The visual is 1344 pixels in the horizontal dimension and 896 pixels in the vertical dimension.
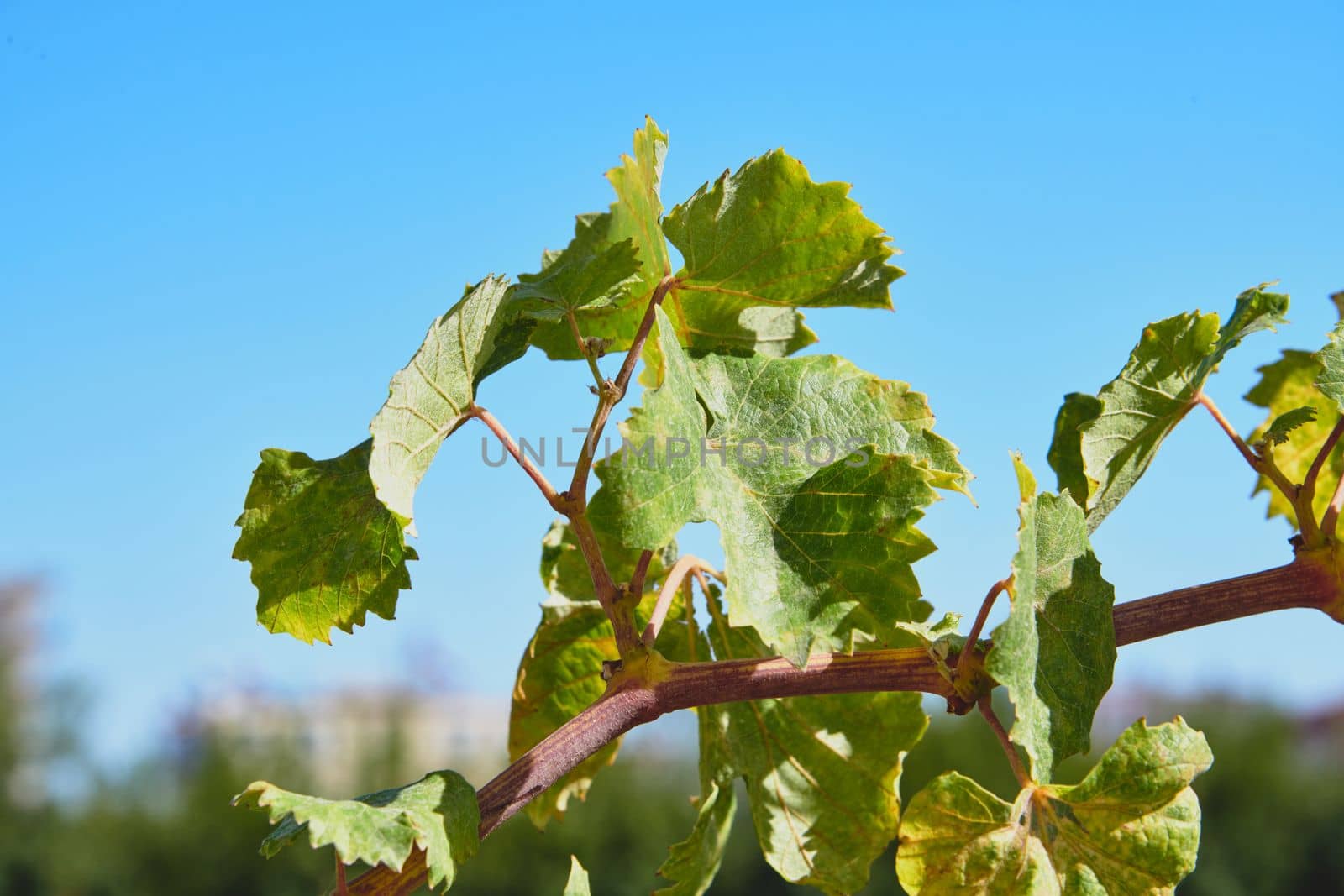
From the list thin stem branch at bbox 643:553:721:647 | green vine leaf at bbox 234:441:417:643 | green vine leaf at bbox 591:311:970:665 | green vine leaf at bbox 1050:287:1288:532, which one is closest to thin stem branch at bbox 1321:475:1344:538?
green vine leaf at bbox 1050:287:1288:532

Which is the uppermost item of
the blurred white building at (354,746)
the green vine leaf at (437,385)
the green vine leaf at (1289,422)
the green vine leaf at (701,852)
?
the blurred white building at (354,746)

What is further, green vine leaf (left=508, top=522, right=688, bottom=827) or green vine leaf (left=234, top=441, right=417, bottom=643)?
green vine leaf (left=508, top=522, right=688, bottom=827)

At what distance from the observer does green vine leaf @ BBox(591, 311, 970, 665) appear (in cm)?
79

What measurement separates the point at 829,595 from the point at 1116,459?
1.33 ft

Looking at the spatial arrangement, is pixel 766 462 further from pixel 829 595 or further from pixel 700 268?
pixel 700 268

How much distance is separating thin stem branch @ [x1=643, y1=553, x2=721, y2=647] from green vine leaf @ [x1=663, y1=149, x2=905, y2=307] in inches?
10.3

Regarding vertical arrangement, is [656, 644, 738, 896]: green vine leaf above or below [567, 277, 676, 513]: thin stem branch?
below

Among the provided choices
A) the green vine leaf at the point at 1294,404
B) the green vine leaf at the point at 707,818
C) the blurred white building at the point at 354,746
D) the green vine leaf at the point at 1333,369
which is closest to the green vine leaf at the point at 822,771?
the green vine leaf at the point at 707,818

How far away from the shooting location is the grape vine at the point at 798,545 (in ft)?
2.61

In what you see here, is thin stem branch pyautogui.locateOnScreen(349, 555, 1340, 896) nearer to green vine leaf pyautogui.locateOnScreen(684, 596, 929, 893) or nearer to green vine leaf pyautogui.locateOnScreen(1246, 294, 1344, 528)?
green vine leaf pyautogui.locateOnScreen(684, 596, 929, 893)

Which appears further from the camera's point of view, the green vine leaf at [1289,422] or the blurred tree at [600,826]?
the blurred tree at [600,826]

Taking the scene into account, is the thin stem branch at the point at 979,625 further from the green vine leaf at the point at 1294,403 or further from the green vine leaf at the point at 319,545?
the green vine leaf at the point at 1294,403

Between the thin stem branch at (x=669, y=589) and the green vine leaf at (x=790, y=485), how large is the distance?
0.33 feet

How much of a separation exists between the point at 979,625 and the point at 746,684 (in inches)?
7.2
